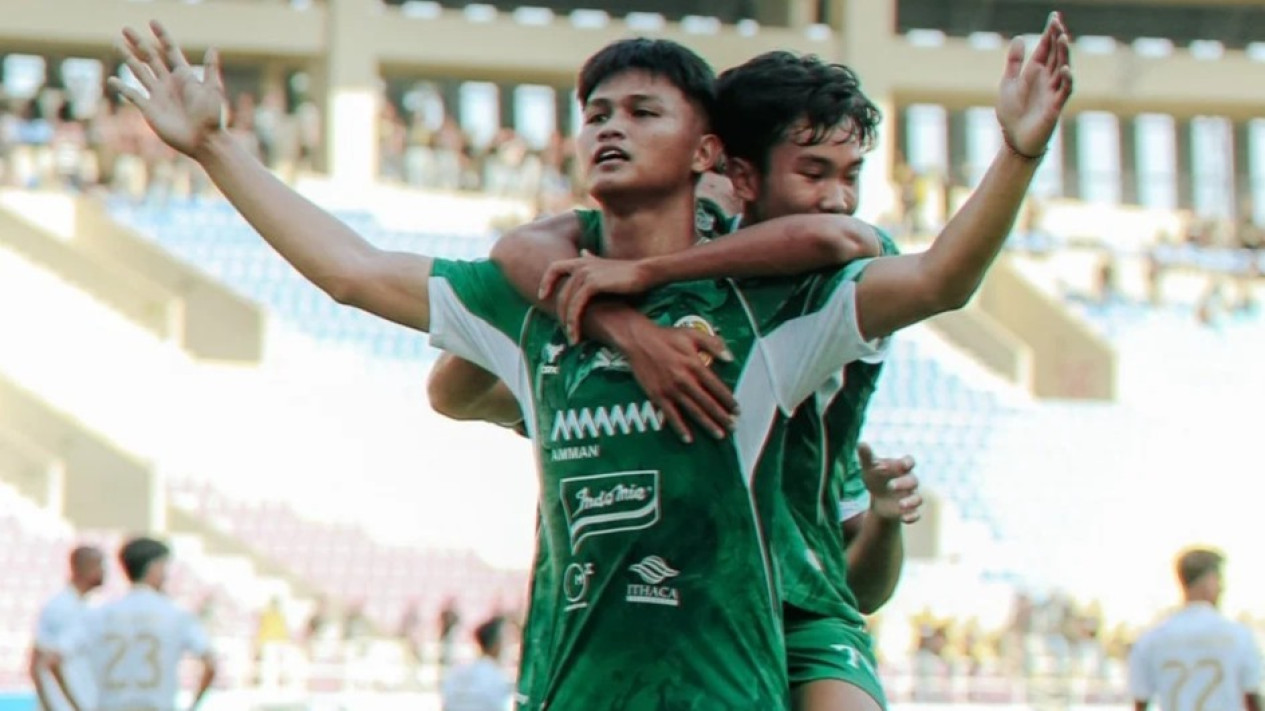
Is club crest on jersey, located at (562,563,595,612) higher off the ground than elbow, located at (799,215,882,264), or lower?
lower

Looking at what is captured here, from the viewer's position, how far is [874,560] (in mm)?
4785

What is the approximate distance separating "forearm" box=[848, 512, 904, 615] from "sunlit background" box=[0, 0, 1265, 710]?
12751 millimetres

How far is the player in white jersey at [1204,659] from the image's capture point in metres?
9.72

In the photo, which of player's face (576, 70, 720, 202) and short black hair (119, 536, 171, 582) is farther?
short black hair (119, 536, 171, 582)

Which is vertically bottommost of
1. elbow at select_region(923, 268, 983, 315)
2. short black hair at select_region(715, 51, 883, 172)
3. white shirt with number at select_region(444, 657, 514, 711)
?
white shirt with number at select_region(444, 657, 514, 711)

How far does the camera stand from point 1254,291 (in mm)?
35906

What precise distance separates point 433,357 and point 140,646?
63.2 ft

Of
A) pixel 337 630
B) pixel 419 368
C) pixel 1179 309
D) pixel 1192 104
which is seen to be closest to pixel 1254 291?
pixel 1179 309

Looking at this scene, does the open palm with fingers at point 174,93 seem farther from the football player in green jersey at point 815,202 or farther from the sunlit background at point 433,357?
the sunlit background at point 433,357

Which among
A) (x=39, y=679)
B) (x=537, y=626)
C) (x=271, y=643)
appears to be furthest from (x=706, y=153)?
(x=271, y=643)

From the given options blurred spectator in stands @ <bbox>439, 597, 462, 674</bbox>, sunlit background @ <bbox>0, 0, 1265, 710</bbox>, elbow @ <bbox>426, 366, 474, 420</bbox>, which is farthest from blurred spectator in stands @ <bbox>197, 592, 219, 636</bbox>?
elbow @ <bbox>426, 366, 474, 420</bbox>

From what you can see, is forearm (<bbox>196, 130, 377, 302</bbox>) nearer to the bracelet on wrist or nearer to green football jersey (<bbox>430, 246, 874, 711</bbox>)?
green football jersey (<bbox>430, 246, 874, 711</bbox>)

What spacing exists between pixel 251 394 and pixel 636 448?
81.5 feet

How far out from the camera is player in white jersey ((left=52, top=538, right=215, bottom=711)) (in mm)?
11039
